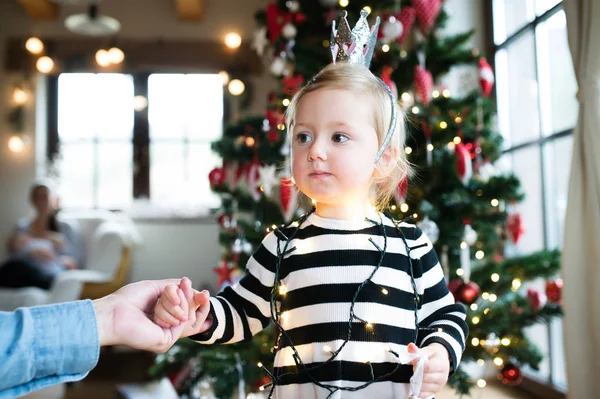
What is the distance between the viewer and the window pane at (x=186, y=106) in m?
5.54

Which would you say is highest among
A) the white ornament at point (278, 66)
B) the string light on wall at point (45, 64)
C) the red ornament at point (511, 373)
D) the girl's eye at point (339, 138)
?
the string light on wall at point (45, 64)

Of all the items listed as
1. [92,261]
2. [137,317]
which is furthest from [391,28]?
[92,261]

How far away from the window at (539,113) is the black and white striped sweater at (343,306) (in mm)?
1659

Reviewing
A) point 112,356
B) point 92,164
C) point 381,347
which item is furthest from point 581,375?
point 92,164

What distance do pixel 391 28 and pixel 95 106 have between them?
4.05 meters

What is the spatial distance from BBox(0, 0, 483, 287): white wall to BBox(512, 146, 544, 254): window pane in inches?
114

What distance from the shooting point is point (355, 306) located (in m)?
0.98

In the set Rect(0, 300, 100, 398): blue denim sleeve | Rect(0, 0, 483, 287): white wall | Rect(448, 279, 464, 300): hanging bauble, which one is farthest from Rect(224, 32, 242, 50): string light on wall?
Rect(0, 300, 100, 398): blue denim sleeve

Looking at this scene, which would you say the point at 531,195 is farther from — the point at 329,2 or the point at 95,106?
the point at 95,106

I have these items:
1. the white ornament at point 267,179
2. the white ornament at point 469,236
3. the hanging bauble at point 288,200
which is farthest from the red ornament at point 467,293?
the white ornament at point 267,179

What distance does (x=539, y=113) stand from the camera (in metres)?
2.71

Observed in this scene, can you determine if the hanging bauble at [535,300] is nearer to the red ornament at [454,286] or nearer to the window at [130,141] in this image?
the red ornament at [454,286]

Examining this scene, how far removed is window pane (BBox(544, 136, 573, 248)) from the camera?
2.52 metres

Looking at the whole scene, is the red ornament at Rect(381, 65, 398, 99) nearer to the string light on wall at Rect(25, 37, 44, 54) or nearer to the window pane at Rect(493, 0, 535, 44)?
the window pane at Rect(493, 0, 535, 44)
